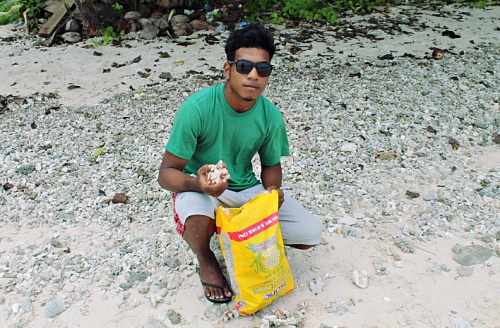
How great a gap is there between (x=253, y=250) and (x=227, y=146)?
593mm

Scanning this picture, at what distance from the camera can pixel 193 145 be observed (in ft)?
8.14

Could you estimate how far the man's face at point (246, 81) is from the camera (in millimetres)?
2432

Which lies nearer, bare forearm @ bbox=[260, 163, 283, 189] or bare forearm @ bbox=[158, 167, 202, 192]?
bare forearm @ bbox=[158, 167, 202, 192]

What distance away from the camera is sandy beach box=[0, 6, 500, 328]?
2.59m

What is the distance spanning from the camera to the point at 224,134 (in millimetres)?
2564

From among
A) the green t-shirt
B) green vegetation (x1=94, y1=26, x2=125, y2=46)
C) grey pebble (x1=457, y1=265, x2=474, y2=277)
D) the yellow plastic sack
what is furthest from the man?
green vegetation (x1=94, y1=26, x2=125, y2=46)

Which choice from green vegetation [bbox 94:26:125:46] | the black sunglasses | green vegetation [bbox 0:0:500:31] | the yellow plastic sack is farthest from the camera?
green vegetation [bbox 0:0:500:31]

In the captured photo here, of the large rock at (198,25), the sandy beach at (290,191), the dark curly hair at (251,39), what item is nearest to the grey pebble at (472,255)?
the sandy beach at (290,191)

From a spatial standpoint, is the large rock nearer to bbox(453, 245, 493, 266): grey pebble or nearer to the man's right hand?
bbox(453, 245, 493, 266): grey pebble

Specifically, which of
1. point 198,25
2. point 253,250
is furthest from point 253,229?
point 198,25

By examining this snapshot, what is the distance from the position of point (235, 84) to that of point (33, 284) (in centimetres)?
160

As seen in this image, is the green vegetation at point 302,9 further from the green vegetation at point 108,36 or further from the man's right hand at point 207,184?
the man's right hand at point 207,184

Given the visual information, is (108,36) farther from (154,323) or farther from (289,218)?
(154,323)

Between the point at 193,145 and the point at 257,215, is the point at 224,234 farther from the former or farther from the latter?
the point at 193,145
